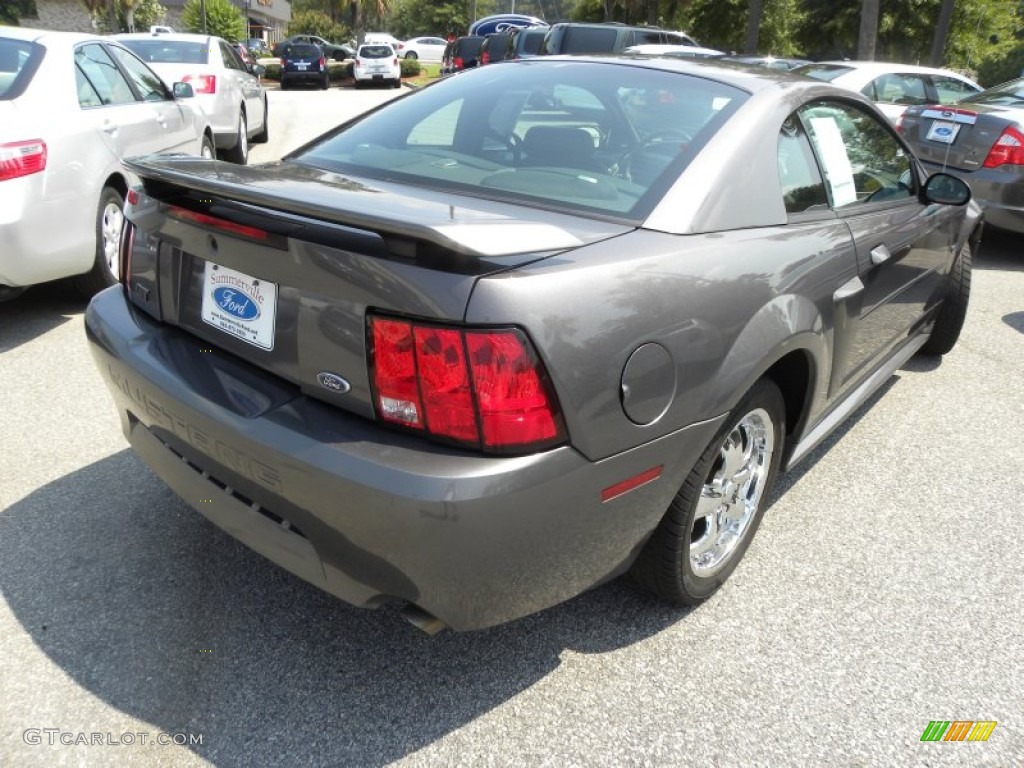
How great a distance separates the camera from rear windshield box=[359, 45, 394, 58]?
2692 cm

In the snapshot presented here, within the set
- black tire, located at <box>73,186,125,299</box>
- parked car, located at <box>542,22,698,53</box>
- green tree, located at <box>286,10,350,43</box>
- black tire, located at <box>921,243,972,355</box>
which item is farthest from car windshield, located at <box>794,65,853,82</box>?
green tree, located at <box>286,10,350,43</box>

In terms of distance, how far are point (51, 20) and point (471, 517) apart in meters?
42.7

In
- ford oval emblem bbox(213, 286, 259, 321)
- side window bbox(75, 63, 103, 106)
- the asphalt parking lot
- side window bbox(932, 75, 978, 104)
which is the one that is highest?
side window bbox(932, 75, 978, 104)

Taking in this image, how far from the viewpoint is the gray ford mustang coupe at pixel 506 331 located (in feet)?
5.54

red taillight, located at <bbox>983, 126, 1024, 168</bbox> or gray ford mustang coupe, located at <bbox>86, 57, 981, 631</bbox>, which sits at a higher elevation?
red taillight, located at <bbox>983, 126, 1024, 168</bbox>

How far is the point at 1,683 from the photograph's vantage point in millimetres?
2059

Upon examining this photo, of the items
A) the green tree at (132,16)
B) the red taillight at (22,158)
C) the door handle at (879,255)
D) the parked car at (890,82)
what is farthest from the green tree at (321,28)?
the door handle at (879,255)

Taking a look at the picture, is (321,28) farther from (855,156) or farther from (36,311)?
(855,156)

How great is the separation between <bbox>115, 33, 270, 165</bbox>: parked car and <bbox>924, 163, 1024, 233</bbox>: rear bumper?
693 cm

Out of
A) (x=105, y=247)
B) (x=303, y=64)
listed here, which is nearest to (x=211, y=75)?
(x=105, y=247)

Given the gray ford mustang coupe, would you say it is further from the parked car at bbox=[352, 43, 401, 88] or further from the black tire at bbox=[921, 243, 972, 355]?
the parked car at bbox=[352, 43, 401, 88]

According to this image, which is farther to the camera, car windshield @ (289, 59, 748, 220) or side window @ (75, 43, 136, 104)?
side window @ (75, 43, 136, 104)

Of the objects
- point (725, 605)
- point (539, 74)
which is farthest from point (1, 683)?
point (539, 74)

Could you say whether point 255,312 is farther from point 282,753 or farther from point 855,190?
point 855,190
